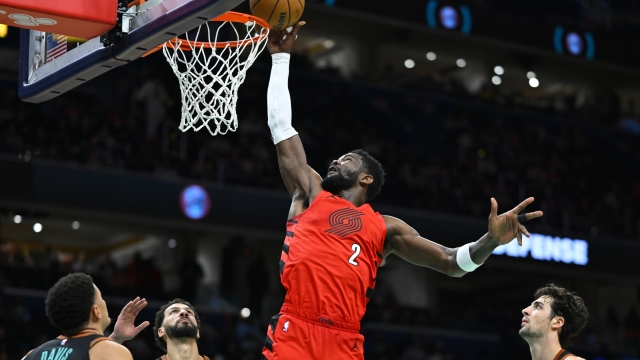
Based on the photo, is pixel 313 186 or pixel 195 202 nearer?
pixel 313 186

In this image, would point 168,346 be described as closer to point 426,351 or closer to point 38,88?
point 38,88

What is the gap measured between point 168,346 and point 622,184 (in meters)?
18.9

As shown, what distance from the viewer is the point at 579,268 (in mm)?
19500

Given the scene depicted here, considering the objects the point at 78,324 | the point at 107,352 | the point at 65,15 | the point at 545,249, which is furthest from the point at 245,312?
the point at 107,352

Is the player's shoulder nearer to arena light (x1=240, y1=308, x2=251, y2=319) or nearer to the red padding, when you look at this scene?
the red padding

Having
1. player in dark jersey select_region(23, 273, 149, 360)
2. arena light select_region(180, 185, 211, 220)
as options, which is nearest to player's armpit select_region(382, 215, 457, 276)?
player in dark jersey select_region(23, 273, 149, 360)

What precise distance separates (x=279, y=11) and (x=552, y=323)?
2337mm

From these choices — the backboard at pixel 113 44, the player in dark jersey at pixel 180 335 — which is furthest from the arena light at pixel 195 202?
the backboard at pixel 113 44

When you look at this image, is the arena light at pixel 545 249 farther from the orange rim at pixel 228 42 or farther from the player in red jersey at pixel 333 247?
the player in red jersey at pixel 333 247

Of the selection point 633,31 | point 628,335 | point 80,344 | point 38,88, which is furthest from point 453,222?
point 80,344

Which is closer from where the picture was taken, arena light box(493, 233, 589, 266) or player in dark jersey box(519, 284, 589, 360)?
player in dark jersey box(519, 284, 589, 360)

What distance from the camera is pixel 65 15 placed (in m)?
5.14

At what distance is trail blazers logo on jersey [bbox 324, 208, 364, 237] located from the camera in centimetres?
505

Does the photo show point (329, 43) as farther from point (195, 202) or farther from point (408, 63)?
point (195, 202)
